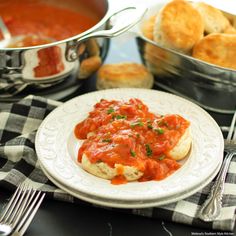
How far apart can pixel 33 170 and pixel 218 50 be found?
3.04 ft

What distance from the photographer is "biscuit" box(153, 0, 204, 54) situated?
7.01ft

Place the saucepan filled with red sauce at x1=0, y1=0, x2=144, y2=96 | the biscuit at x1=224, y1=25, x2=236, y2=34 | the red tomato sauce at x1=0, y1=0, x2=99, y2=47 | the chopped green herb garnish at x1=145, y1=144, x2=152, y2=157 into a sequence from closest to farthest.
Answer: the chopped green herb garnish at x1=145, y1=144, x2=152, y2=157, the saucepan filled with red sauce at x1=0, y1=0, x2=144, y2=96, the biscuit at x1=224, y1=25, x2=236, y2=34, the red tomato sauce at x1=0, y1=0, x2=99, y2=47

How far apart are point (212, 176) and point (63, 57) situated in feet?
2.65

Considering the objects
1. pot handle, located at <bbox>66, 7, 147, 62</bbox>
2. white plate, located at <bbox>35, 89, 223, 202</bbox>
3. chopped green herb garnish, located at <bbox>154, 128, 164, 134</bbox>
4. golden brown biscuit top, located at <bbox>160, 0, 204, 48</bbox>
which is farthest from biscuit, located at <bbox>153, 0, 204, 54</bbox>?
chopped green herb garnish, located at <bbox>154, 128, 164, 134</bbox>

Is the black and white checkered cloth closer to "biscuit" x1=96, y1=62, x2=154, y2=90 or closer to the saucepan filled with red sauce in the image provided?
the saucepan filled with red sauce

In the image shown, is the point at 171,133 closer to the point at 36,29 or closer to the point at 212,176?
the point at 212,176

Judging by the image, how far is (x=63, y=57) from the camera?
2.05 meters

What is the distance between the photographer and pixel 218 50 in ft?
6.84

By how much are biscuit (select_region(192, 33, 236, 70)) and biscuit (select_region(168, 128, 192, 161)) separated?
0.44 metres

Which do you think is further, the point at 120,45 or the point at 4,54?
the point at 120,45

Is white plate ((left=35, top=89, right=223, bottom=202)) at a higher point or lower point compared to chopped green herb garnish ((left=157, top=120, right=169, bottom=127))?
lower

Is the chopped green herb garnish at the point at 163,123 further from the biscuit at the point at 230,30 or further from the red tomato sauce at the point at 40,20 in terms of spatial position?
the red tomato sauce at the point at 40,20

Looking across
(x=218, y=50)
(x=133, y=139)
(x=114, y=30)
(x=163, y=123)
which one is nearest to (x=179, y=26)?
(x=218, y=50)

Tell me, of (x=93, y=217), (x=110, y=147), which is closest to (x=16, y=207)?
(x=93, y=217)
